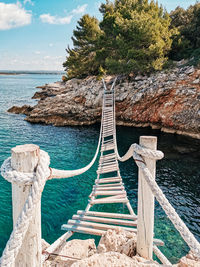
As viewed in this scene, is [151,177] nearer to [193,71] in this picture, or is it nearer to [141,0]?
[193,71]

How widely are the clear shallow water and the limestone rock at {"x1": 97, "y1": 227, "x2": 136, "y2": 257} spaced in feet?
9.47

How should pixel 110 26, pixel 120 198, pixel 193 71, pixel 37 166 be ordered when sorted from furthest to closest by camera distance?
pixel 110 26 < pixel 193 71 < pixel 120 198 < pixel 37 166

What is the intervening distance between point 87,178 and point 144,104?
10214 millimetres

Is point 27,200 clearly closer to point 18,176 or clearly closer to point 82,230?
point 18,176

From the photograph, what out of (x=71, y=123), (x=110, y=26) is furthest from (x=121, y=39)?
(x=71, y=123)

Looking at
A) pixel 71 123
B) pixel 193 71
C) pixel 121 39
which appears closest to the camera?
pixel 193 71

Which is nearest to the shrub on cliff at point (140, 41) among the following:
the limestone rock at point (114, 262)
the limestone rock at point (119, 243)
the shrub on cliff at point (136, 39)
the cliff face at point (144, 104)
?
the shrub on cliff at point (136, 39)

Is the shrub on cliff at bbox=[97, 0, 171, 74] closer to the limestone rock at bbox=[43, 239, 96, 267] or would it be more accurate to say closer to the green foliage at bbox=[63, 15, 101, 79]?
the green foliage at bbox=[63, 15, 101, 79]

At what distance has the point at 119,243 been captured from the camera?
2.60 m

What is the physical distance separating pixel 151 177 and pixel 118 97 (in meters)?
15.9

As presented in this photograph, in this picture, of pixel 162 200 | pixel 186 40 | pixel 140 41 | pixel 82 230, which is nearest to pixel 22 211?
pixel 162 200

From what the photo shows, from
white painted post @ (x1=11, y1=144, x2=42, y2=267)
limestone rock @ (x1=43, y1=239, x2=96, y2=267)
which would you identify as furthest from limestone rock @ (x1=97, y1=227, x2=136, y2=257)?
white painted post @ (x1=11, y1=144, x2=42, y2=267)

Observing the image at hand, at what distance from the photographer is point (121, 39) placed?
16.7 metres

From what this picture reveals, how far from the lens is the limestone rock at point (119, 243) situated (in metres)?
2.35
